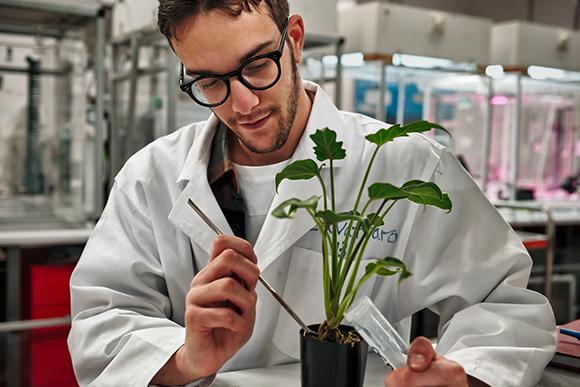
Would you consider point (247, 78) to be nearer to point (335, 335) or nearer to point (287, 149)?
point (287, 149)

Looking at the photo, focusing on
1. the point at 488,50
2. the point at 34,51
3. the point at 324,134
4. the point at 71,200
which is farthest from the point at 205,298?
the point at 488,50

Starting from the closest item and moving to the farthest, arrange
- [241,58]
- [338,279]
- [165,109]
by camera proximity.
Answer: [338,279], [241,58], [165,109]

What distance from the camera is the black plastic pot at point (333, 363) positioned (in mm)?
803

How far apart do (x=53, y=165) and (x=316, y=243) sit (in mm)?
2518

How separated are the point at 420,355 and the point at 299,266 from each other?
19.8 inches

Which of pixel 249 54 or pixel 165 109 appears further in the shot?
pixel 165 109

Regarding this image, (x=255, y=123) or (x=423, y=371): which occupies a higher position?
(x=255, y=123)

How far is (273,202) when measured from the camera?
1223 mm

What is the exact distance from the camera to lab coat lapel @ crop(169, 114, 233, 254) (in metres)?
1.22

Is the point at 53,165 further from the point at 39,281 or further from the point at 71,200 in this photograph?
the point at 39,281

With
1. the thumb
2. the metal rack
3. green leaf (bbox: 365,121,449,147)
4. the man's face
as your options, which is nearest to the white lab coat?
the man's face

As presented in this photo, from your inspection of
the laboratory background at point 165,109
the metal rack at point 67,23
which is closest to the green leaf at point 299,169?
the laboratory background at point 165,109

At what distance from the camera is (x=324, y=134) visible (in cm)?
84

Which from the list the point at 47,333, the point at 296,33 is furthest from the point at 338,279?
the point at 47,333
